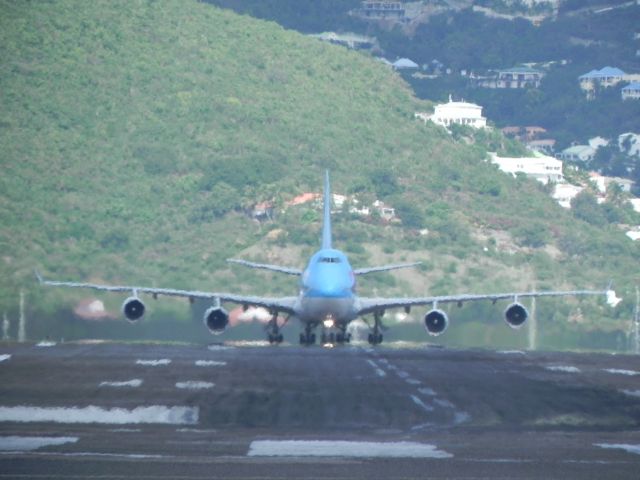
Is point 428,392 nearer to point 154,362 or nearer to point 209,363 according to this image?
point 209,363

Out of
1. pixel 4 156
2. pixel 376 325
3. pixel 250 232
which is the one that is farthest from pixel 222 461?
pixel 4 156

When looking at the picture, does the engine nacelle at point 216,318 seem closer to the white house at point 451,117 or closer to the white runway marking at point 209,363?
the white runway marking at point 209,363

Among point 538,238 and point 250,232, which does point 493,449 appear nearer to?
point 250,232

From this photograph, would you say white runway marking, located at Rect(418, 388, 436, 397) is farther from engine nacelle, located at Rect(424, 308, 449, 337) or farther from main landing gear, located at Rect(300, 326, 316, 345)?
main landing gear, located at Rect(300, 326, 316, 345)

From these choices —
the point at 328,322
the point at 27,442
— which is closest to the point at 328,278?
the point at 328,322

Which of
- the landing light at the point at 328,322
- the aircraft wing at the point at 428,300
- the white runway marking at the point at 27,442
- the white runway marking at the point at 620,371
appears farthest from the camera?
the aircraft wing at the point at 428,300

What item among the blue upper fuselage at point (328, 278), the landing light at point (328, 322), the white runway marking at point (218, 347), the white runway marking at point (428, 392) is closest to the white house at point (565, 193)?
the landing light at point (328, 322)
